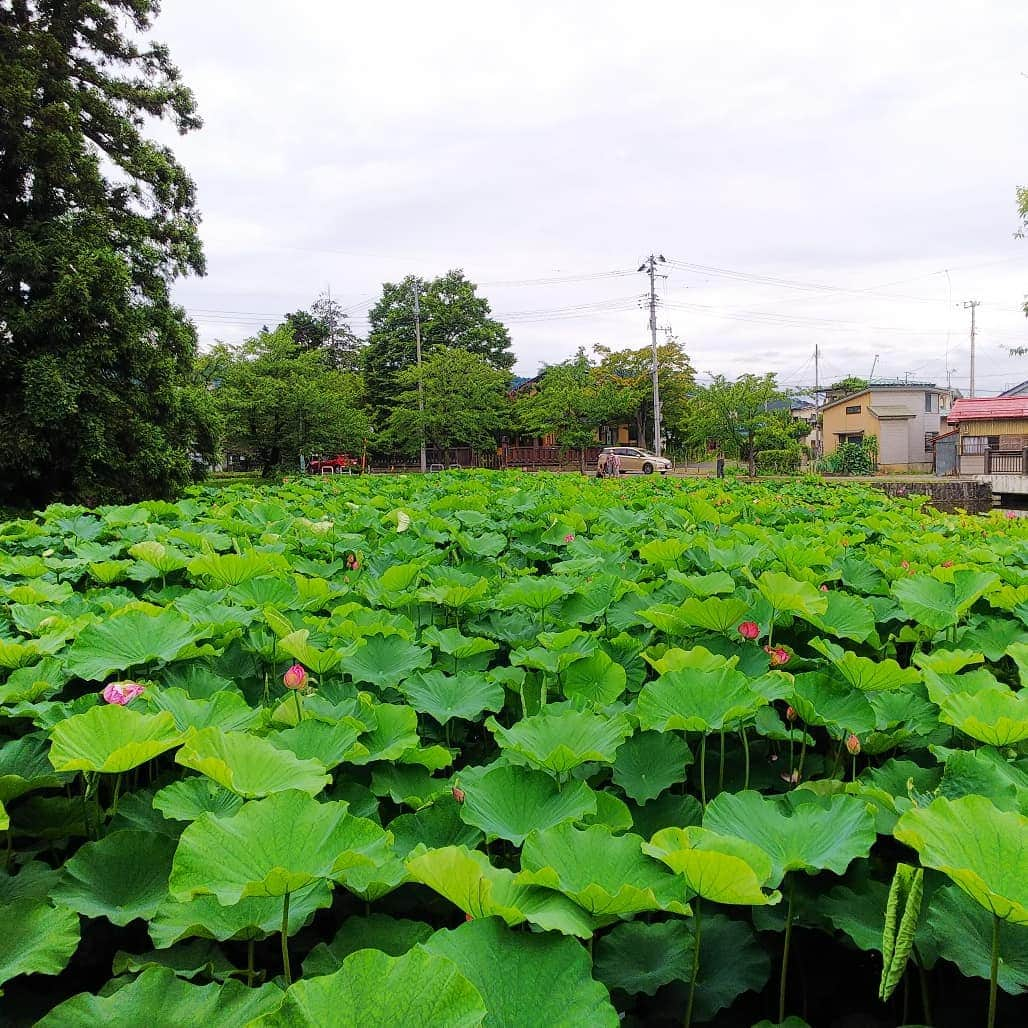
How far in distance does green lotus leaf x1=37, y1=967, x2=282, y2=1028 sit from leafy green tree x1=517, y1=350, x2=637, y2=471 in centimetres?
3274

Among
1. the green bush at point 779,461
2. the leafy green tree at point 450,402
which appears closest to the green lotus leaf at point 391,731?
the leafy green tree at point 450,402

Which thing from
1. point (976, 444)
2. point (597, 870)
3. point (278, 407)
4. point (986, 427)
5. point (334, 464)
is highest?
point (278, 407)

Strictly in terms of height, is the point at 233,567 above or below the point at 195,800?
above

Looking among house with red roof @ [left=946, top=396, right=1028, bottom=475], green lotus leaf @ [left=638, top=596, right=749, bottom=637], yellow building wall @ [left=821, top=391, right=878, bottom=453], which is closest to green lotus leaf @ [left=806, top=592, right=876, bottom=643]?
green lotus leaf @ [left=638, top=596, right=749, bottom=637]

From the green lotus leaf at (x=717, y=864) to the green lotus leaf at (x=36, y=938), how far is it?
0.55 meters

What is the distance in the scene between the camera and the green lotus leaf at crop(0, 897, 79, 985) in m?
0.67

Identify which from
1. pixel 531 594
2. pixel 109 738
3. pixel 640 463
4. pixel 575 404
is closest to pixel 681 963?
pixel 109 738

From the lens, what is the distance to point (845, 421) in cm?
3703

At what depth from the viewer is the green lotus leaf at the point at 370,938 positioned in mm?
736

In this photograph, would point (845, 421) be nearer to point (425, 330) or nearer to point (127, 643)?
point (425, 330)

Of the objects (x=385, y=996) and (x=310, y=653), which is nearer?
(x=385, y=996)

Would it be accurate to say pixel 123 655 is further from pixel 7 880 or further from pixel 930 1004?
pixel 930 1004

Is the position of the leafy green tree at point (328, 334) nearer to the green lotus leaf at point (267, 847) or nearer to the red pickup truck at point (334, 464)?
the red pickup truck at point (334, 464)

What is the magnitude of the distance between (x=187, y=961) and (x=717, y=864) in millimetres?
547
